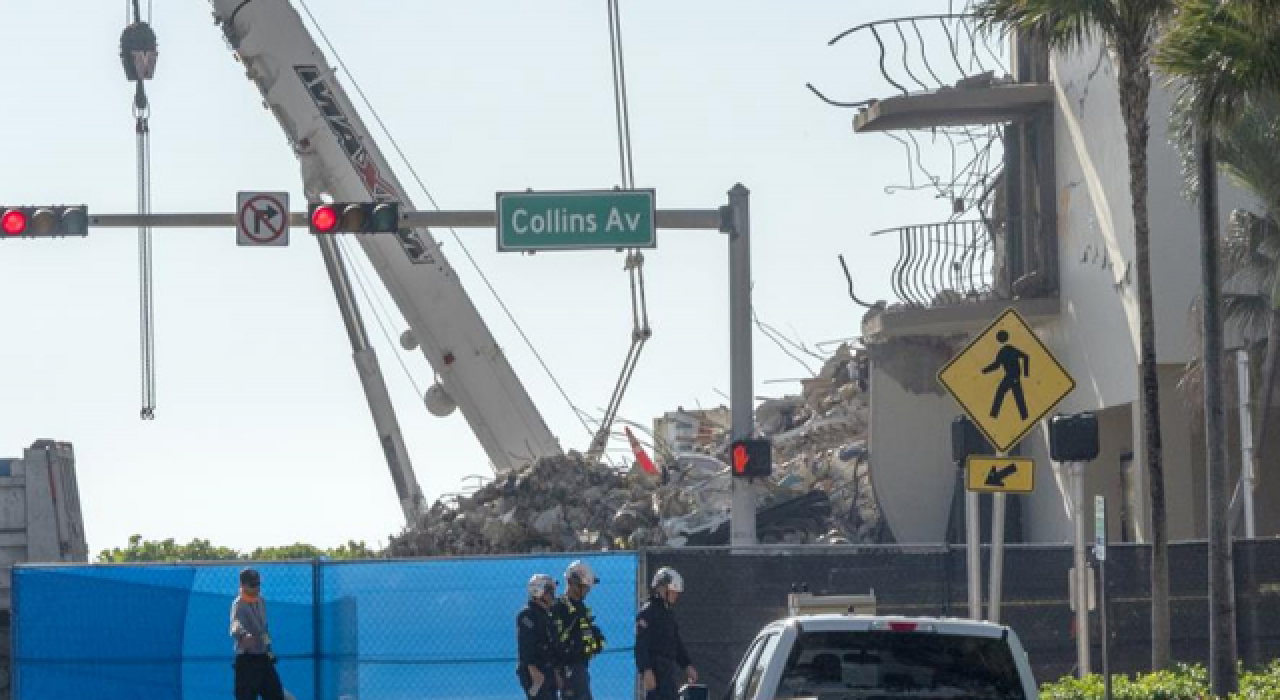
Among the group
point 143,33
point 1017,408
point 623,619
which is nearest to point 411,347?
point 143,33

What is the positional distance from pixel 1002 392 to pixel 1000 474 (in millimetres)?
665

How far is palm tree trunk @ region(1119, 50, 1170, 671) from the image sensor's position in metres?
20.6

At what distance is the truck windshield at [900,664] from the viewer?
12617 mm

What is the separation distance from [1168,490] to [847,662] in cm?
1683

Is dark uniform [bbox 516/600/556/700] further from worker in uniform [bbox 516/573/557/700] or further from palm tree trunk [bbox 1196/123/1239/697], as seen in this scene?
palm tree trunk [bbox 1196/123/1239/697]

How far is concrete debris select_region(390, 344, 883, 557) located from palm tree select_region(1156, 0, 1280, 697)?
43.0 ft

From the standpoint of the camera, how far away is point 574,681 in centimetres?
1853

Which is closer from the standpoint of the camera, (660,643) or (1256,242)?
(660,643)

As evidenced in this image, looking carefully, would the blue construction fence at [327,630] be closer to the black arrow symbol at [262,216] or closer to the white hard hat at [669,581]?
the white hard hat at [669,581]

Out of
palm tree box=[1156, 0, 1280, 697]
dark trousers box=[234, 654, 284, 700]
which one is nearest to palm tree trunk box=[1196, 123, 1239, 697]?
palm tree box=[1156, 0, 1280, 697]

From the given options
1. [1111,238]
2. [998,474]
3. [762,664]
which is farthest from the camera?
[1111,238]

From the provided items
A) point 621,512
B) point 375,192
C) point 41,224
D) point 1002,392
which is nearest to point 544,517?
point 621,512

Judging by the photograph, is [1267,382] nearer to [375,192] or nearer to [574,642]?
[574,642]

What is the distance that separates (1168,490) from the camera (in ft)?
94.0
